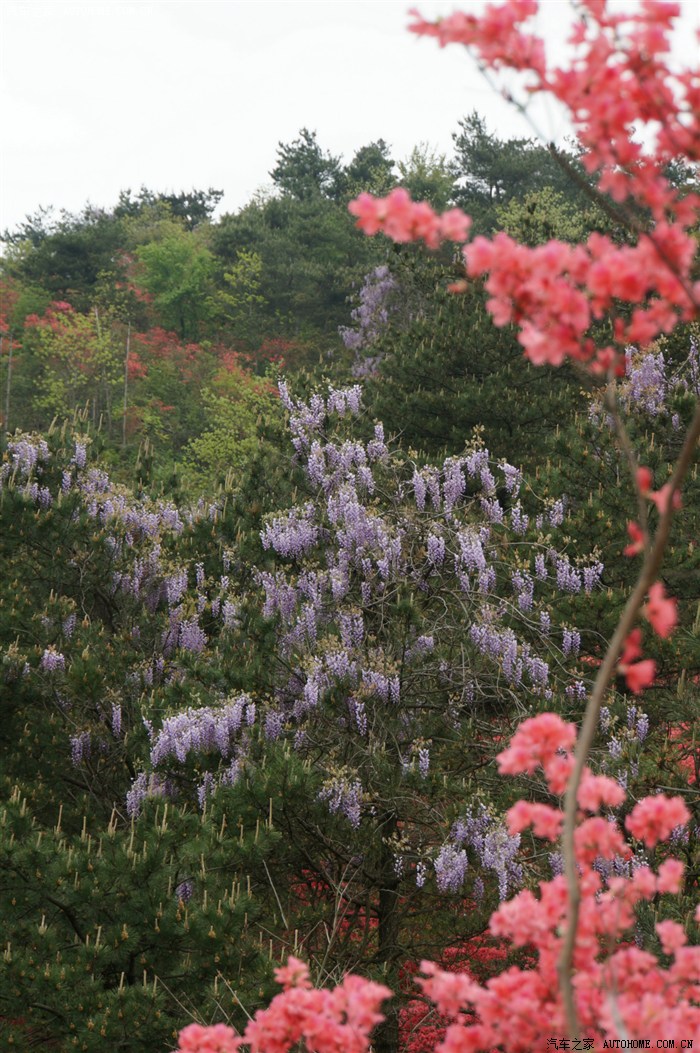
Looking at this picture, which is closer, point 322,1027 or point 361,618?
point 322,1027

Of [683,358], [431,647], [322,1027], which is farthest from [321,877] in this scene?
[683,358]

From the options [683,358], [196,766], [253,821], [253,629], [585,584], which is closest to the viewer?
[253,821]

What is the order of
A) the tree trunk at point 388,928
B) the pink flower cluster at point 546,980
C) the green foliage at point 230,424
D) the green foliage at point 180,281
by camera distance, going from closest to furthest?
the pink flower cluster at point 546,980
the tree trunk at point 388,928
the green foliage at point 230,424
the green foliage at point 180,281

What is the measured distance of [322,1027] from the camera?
2.54 metres

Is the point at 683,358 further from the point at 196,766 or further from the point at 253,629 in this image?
the point at 196,766

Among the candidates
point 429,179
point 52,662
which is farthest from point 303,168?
point 52,662

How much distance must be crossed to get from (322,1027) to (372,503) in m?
6.63

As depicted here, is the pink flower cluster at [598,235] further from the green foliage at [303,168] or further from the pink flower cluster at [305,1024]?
the green foliage at [303,168]

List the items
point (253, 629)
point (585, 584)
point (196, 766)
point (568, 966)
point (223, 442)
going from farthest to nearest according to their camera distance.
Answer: point (223, 442)
point (585, 584)
point (253, 629)
point (196, 766)
point (568, 966)

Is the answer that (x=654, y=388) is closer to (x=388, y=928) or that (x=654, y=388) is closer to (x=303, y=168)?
(x=388, y=928)

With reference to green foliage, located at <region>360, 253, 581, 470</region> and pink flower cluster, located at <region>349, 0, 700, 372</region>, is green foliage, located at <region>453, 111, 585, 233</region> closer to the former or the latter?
green foliage, located at <region>360, 253, 581, 470</region>

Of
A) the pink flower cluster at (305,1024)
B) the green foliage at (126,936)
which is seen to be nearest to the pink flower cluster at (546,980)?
the pink flower cluster at (305,1024)

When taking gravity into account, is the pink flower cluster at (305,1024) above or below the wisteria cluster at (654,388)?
below

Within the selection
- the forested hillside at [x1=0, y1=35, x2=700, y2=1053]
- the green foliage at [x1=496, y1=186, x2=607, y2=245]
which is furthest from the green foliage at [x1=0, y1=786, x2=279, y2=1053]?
the green foliage at [x1=496, y1=186, x2=607, y2=245]
